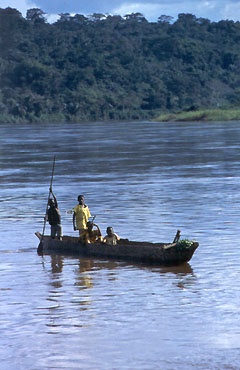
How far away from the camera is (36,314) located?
46.8ft

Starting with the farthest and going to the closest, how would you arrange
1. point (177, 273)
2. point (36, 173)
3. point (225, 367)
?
1. point (36, 173)
2. point (177, 273)
3. point (225, 367)

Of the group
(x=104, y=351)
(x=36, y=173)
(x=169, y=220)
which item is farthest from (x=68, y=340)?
(x=36, y=173)

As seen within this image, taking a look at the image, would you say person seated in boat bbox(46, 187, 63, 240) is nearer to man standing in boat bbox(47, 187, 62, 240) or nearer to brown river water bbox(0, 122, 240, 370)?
man standing in boat bbox(47, 187, 62, 240)

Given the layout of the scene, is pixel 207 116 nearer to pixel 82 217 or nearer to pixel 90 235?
pixel 82 217

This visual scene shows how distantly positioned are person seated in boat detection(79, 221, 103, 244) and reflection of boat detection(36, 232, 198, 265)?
15 centimetres

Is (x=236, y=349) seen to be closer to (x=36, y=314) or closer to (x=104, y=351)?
(x=104, y=351)

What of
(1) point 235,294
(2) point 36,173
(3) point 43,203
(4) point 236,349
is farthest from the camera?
(2) point 36,173

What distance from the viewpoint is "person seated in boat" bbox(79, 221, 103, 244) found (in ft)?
64.1

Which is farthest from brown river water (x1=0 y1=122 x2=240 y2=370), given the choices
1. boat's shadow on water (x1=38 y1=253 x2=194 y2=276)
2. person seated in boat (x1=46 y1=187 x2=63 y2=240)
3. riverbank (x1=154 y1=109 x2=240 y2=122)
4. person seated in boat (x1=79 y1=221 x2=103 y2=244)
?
riverbank (x1=154 y1=109 x2=240 y2=122)

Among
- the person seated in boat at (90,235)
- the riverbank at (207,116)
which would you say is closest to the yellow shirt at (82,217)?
the person seated in boat at (90,235)

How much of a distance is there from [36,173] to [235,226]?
920 inches

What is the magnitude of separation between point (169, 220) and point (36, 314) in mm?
11530

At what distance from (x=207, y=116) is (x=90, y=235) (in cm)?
12705

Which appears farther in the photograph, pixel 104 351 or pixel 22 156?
pixel 22 156
